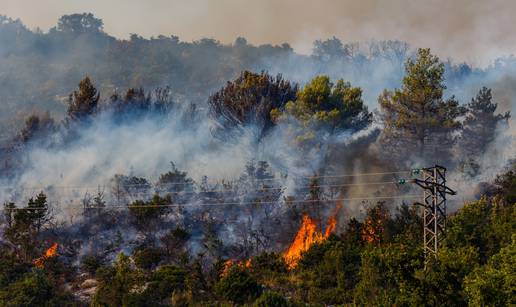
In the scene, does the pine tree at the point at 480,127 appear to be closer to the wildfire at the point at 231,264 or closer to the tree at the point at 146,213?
the wildfire at the point at 231,264

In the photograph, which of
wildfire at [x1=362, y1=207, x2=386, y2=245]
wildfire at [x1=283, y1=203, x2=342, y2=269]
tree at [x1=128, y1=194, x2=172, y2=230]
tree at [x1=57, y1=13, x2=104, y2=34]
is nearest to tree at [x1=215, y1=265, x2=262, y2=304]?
wildfire at [x1=283, y1=203, x2=342, y2=269]

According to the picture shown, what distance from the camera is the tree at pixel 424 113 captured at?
5331cm

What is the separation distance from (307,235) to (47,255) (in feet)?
66.8

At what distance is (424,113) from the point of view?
54.2 m

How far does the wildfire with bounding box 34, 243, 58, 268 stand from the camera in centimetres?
4578

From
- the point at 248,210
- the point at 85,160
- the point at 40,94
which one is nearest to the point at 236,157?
the point at 248,210

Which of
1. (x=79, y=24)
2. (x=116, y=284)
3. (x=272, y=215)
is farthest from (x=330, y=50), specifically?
(x=116, y=284)

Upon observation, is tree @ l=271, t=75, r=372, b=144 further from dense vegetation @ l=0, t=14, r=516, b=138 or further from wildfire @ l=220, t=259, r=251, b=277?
dense vegetation @ l=0, t=14, r=516, b=138

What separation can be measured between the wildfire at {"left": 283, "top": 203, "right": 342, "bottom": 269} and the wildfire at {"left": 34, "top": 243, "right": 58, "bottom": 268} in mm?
18088

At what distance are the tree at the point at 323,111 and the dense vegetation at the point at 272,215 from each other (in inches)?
5.3

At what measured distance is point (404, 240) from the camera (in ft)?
132

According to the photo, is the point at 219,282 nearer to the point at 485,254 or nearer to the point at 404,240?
the point at 404,240

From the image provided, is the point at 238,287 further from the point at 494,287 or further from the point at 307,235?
the point at 494,287

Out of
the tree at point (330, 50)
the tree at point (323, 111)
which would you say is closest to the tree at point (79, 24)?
the tree at point (330, 50)
